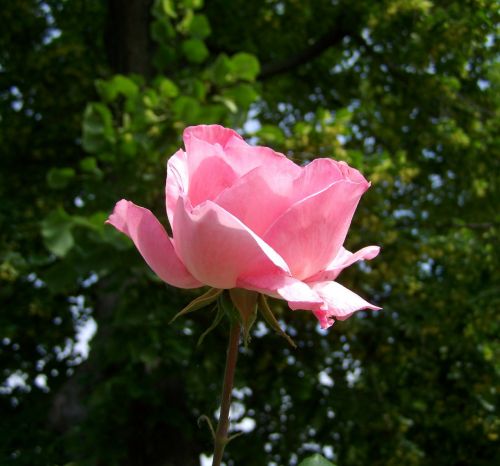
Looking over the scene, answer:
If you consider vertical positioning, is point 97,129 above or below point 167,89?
below

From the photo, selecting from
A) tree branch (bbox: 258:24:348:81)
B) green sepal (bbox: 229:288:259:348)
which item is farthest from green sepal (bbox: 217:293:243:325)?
tree branch (bbox: 258:24:348:81)

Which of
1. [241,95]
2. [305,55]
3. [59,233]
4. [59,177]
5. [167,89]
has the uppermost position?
[167,89]

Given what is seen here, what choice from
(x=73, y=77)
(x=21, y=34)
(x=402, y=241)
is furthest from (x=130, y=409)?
(x=21, y=34)

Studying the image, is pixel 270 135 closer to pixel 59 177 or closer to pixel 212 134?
pixel 59 177

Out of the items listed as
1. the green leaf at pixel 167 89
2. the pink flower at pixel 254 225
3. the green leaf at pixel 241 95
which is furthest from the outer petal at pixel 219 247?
the green leaf at pixel 241 95

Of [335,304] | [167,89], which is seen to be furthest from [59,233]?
[335,304]

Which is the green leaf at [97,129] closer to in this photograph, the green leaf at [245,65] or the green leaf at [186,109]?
the green leaf at [186,109]
